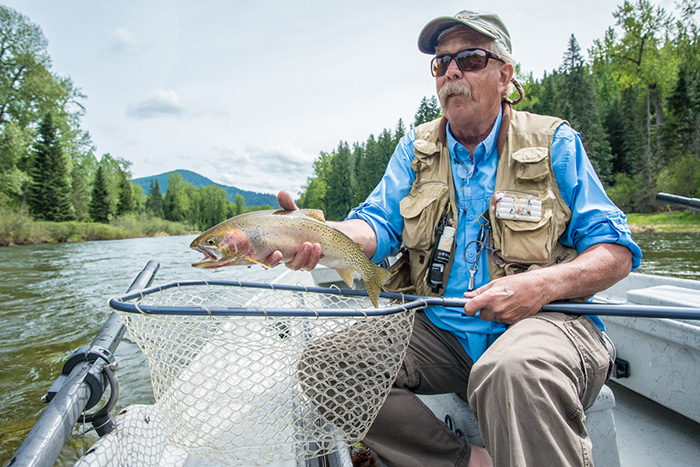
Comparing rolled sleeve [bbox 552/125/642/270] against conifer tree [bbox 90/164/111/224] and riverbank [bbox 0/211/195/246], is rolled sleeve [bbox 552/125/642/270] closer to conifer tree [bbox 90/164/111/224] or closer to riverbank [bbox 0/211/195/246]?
riverbank [bbox 0/211/195/246]

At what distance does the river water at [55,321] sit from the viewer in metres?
4.61

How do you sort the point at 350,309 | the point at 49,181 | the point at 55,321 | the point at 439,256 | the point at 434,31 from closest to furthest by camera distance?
1. the point at 350,309
2. the point at 439,256
3. the point at 434,31
4. the point at 55,321
5. the point at 49,181

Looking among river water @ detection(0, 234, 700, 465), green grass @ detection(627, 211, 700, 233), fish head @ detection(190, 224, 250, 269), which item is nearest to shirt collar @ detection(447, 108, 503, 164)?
fish head @ detection(190, 224, 250, 269)

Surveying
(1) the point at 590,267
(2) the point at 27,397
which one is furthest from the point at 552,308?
(2) the point at 27,397

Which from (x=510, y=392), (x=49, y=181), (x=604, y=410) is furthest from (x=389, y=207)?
(x=49, y=181)

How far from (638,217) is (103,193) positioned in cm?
5671

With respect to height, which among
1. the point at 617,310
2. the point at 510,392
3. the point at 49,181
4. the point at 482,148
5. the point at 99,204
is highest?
the point at 49,181

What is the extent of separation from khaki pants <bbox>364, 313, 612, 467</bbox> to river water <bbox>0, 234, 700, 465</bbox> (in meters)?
3.42

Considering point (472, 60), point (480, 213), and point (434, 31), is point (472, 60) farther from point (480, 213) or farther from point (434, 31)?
point (480, 213)

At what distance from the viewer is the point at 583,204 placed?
213 cm

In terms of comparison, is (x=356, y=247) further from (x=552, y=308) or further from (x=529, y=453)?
(x=529, y=453)

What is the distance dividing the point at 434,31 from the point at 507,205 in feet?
4.08

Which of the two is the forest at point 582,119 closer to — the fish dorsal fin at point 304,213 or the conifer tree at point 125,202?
the conifer tree at point 125,202

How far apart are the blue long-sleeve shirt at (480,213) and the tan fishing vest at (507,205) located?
0.05 meters
